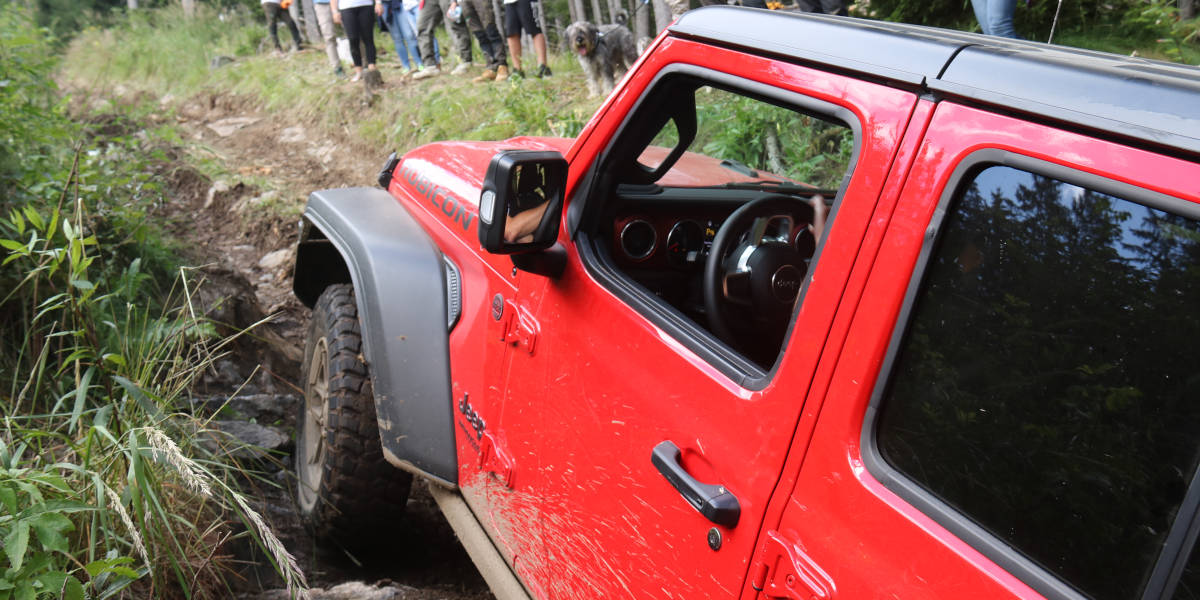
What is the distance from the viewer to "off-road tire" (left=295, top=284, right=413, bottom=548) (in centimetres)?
254

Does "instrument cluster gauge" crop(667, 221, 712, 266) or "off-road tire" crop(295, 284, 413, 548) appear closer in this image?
"instrument cluster gauge" crop(667, 221, 712, 266)

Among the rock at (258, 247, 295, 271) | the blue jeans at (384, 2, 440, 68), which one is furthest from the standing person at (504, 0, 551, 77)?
the rock at (258, 247, 295, 271)

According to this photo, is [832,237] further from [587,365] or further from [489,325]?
[489,325]

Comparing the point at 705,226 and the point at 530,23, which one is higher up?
the point at 705,226

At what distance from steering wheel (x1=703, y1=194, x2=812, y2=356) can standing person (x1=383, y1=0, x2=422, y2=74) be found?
9862 millimetres

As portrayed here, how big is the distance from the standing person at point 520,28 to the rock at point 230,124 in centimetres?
431

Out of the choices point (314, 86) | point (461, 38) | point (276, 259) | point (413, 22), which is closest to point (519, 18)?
point (461, 38)

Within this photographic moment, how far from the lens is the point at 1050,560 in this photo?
982 mm

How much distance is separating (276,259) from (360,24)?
500 centimetres

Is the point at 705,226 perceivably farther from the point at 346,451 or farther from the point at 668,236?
the point at 346,451

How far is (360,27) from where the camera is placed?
33.2 ft

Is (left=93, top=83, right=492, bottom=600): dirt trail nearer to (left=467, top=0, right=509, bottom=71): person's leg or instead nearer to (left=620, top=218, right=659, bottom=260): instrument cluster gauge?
(left=620, top=218, right=659, bottom=260): instrument cluster gauge

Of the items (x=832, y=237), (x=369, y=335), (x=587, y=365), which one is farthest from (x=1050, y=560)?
(x=369, y=335)

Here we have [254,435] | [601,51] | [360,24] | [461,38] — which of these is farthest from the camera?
[461,38]
